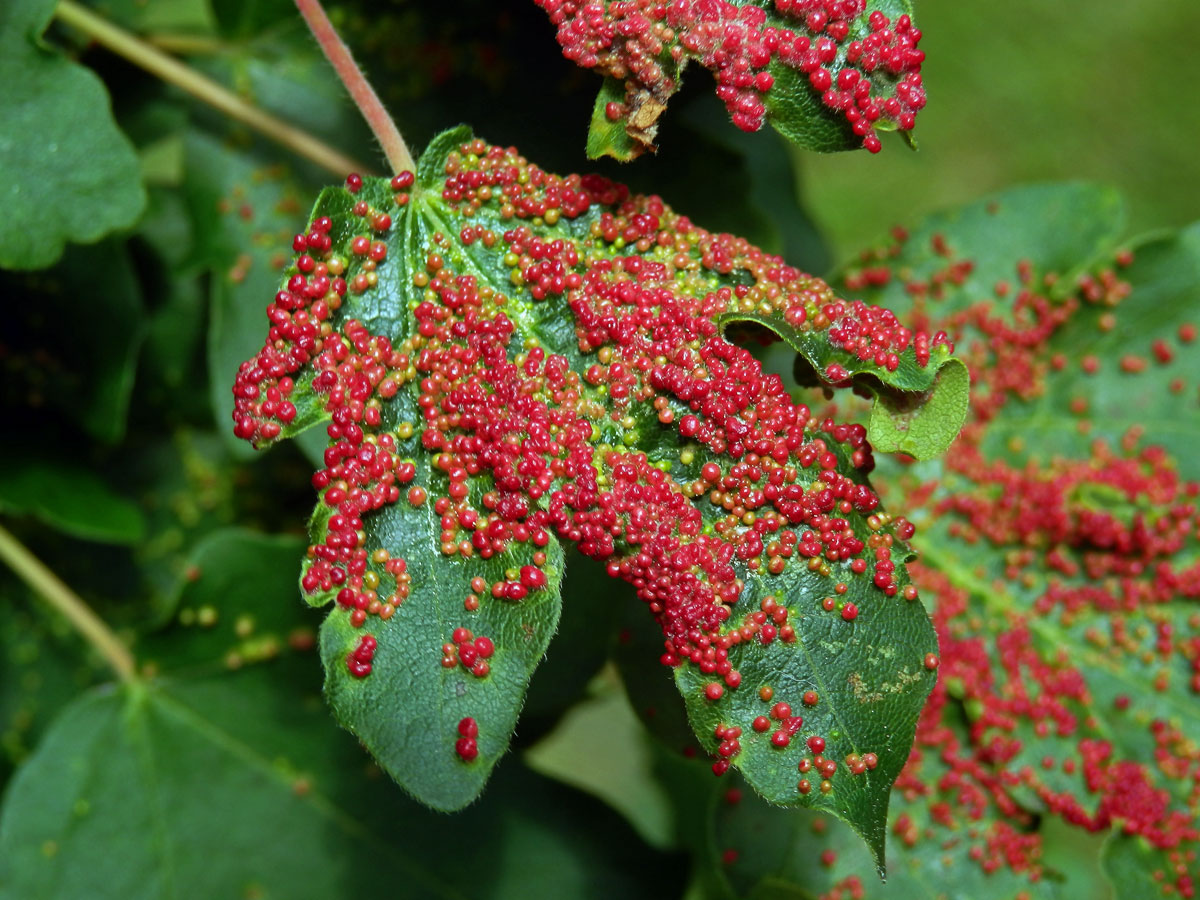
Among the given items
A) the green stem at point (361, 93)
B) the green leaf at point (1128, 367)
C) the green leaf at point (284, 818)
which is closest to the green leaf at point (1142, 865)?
the green leaf at point (1128, 367)

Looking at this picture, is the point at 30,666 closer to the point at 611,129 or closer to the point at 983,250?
the point at 611,129

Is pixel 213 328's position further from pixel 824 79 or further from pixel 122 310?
pixel 824 79

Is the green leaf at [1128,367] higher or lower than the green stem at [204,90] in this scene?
higher

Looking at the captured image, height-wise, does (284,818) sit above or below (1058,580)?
below

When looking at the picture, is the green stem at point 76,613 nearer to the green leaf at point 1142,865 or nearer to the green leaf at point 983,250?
the green leaf at point 983,250

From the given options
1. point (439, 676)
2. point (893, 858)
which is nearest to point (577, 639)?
point (439, 676)

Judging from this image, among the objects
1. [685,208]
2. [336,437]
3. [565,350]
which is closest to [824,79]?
[565,350]
